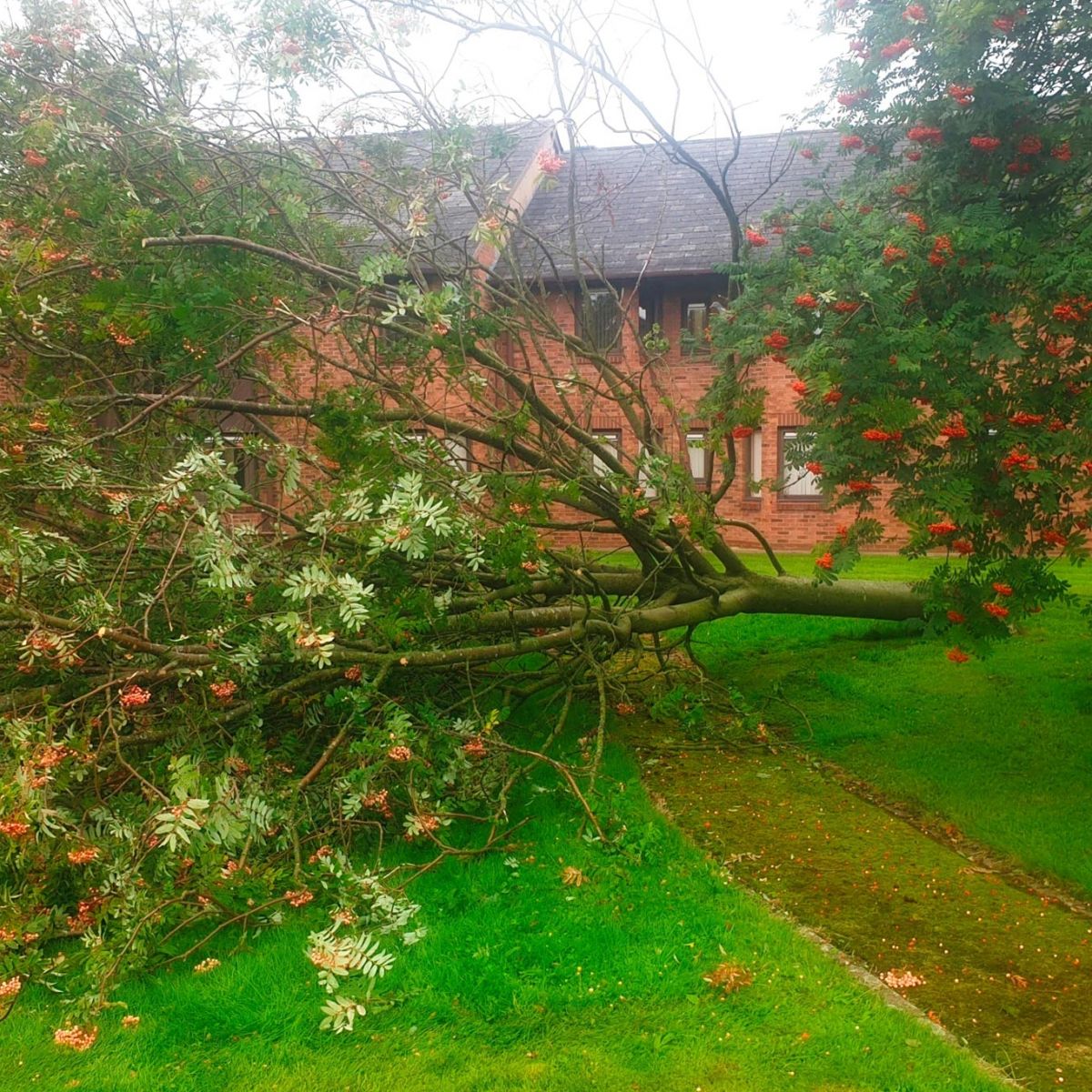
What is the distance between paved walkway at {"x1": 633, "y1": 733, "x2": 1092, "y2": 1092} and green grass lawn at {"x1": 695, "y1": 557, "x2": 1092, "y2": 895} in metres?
0.43

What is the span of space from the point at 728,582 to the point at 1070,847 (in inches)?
143

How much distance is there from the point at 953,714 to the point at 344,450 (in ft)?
15.7

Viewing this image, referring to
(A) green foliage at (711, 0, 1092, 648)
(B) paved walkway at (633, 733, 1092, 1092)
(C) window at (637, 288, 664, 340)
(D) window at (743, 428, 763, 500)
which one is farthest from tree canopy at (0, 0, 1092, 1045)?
(D) window at (743, 428, 763, 500)

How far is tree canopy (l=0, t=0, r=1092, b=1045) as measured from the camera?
4312mm

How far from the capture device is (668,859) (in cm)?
498

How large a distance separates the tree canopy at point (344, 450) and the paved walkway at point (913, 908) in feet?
2.77

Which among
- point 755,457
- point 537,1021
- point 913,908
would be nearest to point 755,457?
point 755,457

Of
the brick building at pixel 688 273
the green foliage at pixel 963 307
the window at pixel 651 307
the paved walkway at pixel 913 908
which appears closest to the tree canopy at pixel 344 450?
the green foliage at pixel 963 307

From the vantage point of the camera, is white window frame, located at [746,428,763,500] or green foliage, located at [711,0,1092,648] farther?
white window frame, located at [746,428,763,500]

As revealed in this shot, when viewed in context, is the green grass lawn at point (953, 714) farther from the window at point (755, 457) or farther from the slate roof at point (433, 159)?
the window at point (755, 457)

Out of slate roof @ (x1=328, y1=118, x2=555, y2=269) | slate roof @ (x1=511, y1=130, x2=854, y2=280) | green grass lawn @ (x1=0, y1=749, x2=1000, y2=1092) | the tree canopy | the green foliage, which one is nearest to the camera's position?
green grass lawn @ (x1=0, y1=749, x2=1000, y2=1092)

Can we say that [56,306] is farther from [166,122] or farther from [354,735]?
[354,735]

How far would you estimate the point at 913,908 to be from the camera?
178 inches

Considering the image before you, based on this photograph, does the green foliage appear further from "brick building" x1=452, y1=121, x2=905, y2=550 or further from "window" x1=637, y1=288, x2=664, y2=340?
"window" x1=637, y1=288, x2=664, y2=340
